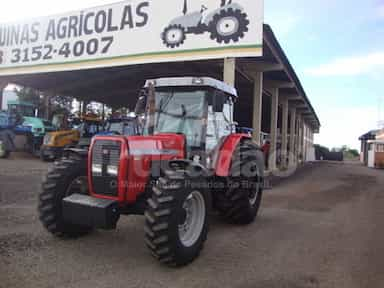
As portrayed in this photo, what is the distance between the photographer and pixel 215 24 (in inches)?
372

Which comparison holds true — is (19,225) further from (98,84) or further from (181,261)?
(98,84)

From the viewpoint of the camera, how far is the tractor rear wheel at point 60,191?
4.00 m

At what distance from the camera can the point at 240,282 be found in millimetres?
3248

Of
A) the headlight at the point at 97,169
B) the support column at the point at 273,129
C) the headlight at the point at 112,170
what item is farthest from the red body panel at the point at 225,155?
the support column at the point at 273,129

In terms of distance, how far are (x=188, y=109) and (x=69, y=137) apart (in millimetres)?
12347

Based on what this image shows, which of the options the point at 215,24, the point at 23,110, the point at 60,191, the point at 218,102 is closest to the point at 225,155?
the point at 218,102

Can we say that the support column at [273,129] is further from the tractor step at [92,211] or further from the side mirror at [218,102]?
the tractor step at [92,211]

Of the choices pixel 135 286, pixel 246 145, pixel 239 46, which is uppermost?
pixel 239 46

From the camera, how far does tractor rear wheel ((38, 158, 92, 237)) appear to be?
13.1ft

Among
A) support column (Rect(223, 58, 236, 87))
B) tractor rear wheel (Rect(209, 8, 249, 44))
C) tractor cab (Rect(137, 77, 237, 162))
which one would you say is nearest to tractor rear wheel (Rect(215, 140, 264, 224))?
tractor cab (Rect(137, 77, 237, 162))

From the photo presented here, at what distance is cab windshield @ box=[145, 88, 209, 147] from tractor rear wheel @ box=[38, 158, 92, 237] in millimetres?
1251

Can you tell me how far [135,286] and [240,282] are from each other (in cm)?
105

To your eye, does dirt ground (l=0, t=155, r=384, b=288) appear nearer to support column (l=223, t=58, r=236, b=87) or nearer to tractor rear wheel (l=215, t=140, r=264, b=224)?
tractor rear wheel (l=215, t=140, r=264, b=224)

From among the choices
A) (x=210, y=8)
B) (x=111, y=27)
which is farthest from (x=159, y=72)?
(x=210, y=8)
